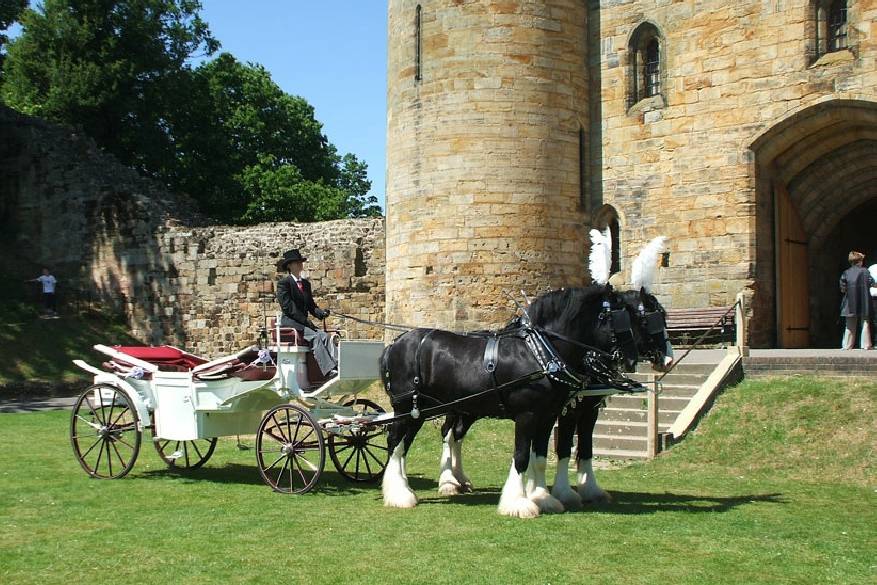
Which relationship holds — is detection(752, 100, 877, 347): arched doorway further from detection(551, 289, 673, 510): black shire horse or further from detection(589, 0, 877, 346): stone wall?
detection(551, 289, 673, 510): black shire horse

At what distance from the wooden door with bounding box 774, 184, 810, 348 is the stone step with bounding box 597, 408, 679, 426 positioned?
5974mm

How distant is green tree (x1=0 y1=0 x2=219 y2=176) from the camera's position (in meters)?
34.3

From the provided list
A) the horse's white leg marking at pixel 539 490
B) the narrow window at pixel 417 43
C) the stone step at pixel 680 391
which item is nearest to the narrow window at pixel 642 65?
the narrow window at pixel 417 43

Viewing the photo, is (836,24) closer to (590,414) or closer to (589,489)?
(590,414)

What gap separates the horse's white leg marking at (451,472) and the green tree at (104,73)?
90.1ft

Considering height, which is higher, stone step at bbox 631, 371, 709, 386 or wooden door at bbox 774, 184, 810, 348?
wooden door at bbox 774, 184, 810, 348

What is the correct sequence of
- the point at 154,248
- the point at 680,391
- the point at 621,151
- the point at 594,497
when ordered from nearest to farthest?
the point at 594,497 → the point at 680,391 → the point at 621,151 → the point at 154,248

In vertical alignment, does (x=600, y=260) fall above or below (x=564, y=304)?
above

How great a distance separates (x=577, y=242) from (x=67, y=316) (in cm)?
1530

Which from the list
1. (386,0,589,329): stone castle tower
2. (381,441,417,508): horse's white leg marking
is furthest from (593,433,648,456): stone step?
(386,0,589,329): stone castle tower

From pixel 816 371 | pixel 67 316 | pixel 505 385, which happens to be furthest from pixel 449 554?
pixel 67 316

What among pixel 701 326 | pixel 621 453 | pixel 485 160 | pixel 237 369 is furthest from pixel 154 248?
pixel 621 453

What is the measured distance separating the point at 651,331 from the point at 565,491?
1.63 m

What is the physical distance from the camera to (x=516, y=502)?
29.1 feet
